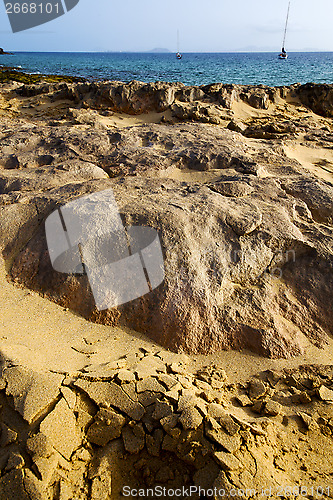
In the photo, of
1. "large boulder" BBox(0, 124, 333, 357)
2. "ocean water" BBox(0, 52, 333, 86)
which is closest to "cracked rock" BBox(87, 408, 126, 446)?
"large boulder" BBox(0, 124, 333, 357)

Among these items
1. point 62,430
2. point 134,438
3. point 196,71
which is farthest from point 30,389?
point 196,71

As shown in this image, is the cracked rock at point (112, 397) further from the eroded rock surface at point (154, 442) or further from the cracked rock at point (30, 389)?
the cracked rock at point (30, 389)

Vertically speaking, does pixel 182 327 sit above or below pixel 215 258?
below

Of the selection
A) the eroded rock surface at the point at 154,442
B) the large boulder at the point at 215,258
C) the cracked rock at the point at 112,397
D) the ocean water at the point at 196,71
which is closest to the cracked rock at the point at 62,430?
the eroded rock surface at the point at 154,442

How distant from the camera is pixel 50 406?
154 centimetres

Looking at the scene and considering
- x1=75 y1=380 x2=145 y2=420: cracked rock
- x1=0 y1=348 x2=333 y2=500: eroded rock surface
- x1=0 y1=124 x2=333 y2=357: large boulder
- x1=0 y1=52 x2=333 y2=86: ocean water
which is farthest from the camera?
x1=0 y1=52 x2=333 y2=86: ocean water

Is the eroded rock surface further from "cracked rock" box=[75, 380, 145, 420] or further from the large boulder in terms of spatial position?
the large boulder

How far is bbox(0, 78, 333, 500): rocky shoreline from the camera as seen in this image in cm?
142

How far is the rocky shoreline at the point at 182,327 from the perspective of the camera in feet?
4.65

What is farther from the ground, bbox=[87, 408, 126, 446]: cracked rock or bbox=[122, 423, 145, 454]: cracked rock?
bbox=[87, 408, 126, 446]: cracked rock

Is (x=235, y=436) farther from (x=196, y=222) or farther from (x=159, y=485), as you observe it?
(x=196, y=222)

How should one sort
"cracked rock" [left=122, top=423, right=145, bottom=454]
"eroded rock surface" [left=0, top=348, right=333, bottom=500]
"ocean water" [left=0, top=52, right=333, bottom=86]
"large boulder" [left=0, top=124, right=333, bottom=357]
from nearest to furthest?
"eroded rock surface" [left=0, top=348, right=333, bottom=500] < "cracked rock" [left=122, top=423, right=145, bottom=454] < "large boulder" [left=0, top=124, right=333, bottom=357] < "ocean water" [left=0, top=52, right=333, bottom=86]

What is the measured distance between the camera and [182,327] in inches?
86.5

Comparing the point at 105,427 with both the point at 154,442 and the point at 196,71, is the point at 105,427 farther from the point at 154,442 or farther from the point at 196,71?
the point at 196,71
